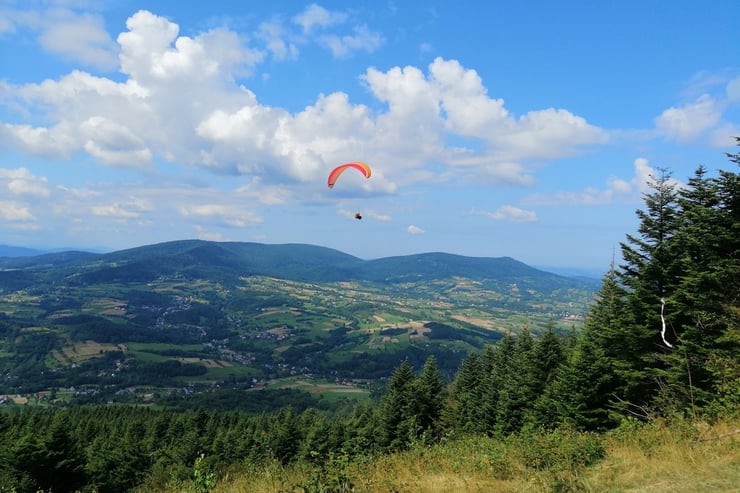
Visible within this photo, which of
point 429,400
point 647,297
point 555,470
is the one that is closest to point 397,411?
point 429,400

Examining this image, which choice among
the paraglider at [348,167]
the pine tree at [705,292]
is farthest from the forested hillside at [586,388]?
the paraglider at [348,167]

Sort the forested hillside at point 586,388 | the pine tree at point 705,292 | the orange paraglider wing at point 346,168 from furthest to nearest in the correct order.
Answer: the orange paraglider wing at point 346,168 → the pine tree at point 705,292 → the forested hillside at point 586,388

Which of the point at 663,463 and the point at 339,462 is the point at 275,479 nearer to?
the point at 339,462

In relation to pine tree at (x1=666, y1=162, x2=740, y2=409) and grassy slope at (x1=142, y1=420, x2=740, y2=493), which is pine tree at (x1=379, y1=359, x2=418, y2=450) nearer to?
pine tree at (x1=666, y1=162, x2=740, y2=409)

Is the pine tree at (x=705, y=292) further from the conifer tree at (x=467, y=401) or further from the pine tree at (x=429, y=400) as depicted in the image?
the pine tree at (x=429, y=400)

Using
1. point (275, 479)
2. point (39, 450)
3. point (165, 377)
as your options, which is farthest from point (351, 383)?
point (275, 479)

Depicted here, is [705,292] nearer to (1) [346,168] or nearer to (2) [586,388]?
(2) [586,388]
